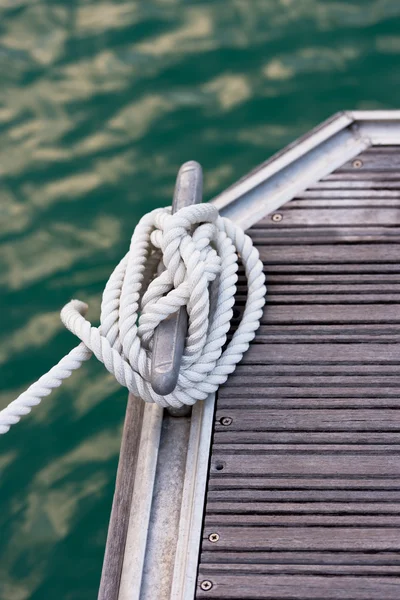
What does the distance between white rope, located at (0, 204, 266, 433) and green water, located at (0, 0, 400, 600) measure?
1066mm

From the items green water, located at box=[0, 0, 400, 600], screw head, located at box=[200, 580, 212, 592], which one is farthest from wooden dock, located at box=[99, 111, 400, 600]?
green water, located at box=[0, 0, 400, 600]

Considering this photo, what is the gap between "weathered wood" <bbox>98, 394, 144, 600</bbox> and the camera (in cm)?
A: 230

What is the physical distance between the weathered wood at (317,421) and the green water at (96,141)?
1132mm

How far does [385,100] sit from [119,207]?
1.52 metres

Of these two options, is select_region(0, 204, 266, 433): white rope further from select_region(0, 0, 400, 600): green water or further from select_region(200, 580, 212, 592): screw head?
select_region(0, 0, 400, 600): green water

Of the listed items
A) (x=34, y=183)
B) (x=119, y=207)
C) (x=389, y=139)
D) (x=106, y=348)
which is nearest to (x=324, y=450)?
(x=106, y=348)

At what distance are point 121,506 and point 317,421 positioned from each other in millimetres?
572

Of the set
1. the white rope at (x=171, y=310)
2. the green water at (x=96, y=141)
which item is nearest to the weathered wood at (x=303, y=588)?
the white rope at (x=171, y=310)

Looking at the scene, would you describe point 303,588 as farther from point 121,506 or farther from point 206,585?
point 121,506

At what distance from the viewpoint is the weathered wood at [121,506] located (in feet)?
7.54

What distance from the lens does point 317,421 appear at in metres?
2.47

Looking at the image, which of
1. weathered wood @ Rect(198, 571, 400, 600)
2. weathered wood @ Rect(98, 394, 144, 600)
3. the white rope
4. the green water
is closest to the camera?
weathered wood @ Rect(198, 571, 400, 600)

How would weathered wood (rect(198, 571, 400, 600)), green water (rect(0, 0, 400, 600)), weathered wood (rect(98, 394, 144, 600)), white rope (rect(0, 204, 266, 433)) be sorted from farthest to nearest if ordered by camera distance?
green water (rect(0, 0, 400, 600)) → white rope (rect(0, 204, 266, 433)) → weathered wood (rect(98, 394, 144, 600)) → weathered wood (rect(198, 571, 400, 600))

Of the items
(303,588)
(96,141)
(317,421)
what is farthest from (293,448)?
A: (96,141)
